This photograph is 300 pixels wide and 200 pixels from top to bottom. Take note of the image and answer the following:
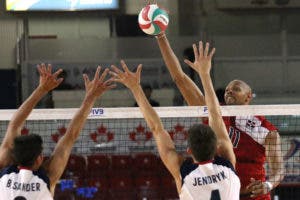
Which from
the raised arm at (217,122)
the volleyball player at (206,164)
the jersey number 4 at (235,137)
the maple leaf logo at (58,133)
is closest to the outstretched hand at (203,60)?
the raised arm at (217,122)

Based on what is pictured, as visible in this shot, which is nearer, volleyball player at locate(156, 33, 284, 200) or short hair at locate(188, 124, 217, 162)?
short hair at locate(188, 124, 217, 162)

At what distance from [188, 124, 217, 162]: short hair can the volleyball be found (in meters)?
1.76

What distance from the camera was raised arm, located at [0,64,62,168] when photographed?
490 cm

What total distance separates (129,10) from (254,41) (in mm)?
3139

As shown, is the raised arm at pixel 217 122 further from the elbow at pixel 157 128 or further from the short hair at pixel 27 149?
the short hair at pixel 27 149

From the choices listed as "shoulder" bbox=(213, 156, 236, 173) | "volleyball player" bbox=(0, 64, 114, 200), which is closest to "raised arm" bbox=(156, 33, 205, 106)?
"volleyball player" bbox=(0, 64, 114, 200)

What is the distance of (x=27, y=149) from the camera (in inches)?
182

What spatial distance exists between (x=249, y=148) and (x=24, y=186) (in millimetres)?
2578

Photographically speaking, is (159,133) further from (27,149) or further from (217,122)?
(27,149)

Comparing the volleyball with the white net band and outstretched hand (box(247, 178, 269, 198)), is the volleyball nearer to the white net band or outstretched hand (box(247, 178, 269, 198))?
the white net band

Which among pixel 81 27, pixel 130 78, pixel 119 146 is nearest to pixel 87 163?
pixel 119 146

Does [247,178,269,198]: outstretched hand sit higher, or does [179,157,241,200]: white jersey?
[179,157,241,200]: white jersey

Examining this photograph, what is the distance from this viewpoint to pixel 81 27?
17203mm

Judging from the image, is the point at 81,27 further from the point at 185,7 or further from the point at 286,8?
the point at 286,8
